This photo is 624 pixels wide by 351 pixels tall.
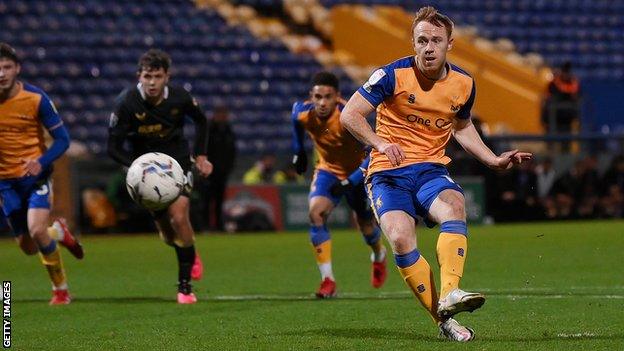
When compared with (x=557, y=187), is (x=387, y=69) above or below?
above

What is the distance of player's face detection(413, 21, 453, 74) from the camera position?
7.29 metres

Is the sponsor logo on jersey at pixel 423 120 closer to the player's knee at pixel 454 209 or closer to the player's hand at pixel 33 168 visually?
the player's knee at pixel 454 209

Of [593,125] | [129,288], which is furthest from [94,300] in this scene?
[593,125]

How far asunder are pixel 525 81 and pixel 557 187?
6422 mm

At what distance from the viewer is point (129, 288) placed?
11.9 m

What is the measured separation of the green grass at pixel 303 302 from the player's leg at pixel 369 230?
167 millimetres

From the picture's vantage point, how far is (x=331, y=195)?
36.3 ft

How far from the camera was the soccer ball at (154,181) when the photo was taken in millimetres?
9477

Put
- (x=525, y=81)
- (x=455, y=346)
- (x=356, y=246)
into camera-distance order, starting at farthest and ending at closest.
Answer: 1. (x=525, y=81)
2. (x=356, y=246)
3. (x=455, y=346)

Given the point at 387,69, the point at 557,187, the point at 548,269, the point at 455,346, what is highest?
the point at 387,69

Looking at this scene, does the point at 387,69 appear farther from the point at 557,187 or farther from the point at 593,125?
the point at 593,125

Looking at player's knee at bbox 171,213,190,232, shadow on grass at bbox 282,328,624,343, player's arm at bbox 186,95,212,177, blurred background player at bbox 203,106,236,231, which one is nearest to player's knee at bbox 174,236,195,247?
player's knee at bbox 171,213,190,232

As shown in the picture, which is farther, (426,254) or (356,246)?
(356,246)

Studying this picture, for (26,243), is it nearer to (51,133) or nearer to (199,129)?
(51,133)
